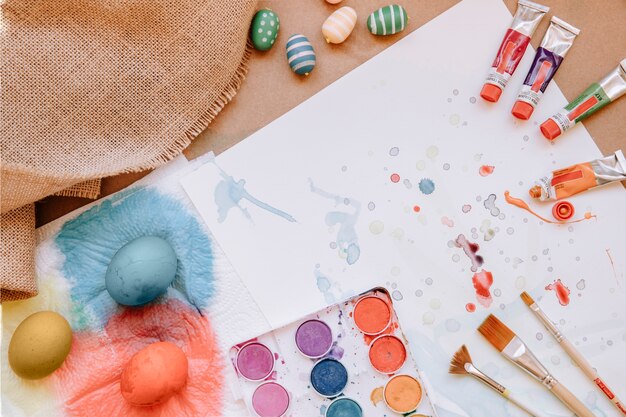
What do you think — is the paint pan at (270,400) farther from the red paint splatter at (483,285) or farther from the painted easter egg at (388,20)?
the painted easter egg at (388,20)

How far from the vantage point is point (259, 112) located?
0.88m

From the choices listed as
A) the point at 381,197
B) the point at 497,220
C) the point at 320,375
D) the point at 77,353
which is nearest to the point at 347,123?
the point at 381,197

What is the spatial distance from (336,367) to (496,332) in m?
0.23

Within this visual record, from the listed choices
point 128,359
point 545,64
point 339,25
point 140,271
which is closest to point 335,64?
point 339,25

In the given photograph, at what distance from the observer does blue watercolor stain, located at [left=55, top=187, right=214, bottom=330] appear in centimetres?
86

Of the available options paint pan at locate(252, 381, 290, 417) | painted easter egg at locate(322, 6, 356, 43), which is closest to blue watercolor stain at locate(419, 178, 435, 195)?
painted easter egg at locate(322, 6, 356, 43)

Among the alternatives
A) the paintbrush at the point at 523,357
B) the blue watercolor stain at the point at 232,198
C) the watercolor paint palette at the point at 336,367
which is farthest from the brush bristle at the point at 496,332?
the blue watercolor stain at the point at 232,198

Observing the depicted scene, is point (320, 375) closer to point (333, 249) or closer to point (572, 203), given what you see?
point (333, 249)

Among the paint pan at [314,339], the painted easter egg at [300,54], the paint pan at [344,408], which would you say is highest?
the painted easter egg at [300,54]

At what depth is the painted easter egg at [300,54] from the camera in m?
0.85

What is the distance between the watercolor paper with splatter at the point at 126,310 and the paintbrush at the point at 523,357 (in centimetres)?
32

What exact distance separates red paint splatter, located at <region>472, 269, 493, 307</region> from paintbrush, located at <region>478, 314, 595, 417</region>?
0.08 ft

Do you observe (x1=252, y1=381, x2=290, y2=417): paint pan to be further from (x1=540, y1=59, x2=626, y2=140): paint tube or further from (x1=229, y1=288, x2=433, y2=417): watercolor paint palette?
(x1=540, y1=59, x2=626, y2=140): paint tube

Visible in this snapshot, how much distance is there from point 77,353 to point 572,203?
74cm
